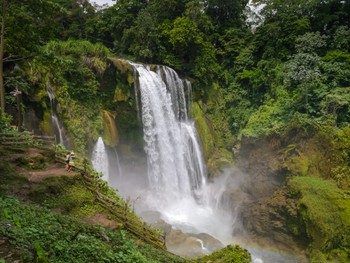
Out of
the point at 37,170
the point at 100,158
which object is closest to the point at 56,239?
the point at 37,170

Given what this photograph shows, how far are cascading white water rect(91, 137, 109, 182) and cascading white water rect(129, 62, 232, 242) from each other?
3.17m

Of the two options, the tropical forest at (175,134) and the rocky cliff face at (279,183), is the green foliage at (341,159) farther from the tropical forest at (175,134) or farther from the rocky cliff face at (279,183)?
the rocky cliff face at (279,183)

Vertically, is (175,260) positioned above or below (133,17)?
below

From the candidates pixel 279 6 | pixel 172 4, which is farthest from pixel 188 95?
pixel 279 6

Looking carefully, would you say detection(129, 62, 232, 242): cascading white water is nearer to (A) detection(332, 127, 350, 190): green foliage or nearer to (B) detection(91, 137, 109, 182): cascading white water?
(B) detection(91, 137, 109, 182): cascading white water

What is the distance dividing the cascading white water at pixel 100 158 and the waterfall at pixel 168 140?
3.15m

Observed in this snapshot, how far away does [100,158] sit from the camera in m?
15.5

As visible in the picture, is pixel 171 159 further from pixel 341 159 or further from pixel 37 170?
pixel 37 170

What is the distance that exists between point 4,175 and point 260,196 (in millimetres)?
14044

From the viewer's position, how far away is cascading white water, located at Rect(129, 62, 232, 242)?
683 inches

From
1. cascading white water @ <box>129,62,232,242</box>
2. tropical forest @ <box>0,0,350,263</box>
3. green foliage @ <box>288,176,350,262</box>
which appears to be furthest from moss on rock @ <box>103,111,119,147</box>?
green foliage @ <box>288,176,350,262</box>

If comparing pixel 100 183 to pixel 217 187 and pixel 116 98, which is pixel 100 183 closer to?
pixel 116 98

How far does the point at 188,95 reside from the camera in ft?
70.9

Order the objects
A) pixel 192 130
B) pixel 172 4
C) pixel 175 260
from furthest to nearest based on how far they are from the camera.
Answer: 1. pixel 172 4
2. pixel 192 130
3. pixel 175 260
